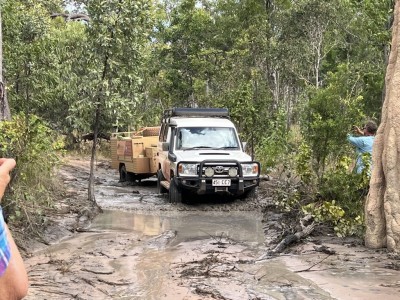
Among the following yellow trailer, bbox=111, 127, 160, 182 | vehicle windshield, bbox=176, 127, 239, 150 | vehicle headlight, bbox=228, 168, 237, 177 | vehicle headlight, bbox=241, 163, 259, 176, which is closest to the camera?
vehicle headlight, bbox=228, 168, 237, 177

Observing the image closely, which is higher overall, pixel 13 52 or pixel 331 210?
pixel 13 52

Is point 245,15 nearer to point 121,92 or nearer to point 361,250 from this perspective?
point 121,92

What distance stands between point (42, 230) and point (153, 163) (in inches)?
283

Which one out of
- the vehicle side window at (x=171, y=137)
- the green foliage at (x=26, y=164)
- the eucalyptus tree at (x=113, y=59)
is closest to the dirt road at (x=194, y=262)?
the green foliage at (x=26, y=164)

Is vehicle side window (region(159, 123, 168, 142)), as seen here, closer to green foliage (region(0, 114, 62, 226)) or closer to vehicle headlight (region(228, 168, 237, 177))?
vehicle headlight (region(228, 168, 237, 177))

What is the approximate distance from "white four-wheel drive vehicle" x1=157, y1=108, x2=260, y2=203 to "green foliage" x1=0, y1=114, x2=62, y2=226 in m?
Answer: 3.55

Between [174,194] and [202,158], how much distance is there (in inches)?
40.4

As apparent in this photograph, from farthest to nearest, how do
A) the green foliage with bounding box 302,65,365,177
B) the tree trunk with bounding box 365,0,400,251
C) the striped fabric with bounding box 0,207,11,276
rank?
the green foliage with bounding box 302,65,365,177 < the tree trunk with bounding box 365,0,400,251 < the striped fabric with bounding box 0,207,11,276

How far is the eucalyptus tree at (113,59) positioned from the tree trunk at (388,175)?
5.47 m

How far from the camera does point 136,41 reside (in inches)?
449

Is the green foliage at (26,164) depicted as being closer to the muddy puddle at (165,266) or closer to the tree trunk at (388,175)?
the muddy puddle at (165,266)

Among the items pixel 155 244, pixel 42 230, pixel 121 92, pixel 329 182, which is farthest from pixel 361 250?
pixel 121 92

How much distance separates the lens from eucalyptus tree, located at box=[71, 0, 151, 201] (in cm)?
1107

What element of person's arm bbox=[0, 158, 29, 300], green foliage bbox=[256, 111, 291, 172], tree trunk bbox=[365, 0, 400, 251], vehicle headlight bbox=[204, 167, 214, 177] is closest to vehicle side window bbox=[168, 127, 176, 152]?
vehicle headlight bbox=[204, 167, 214, 177]
